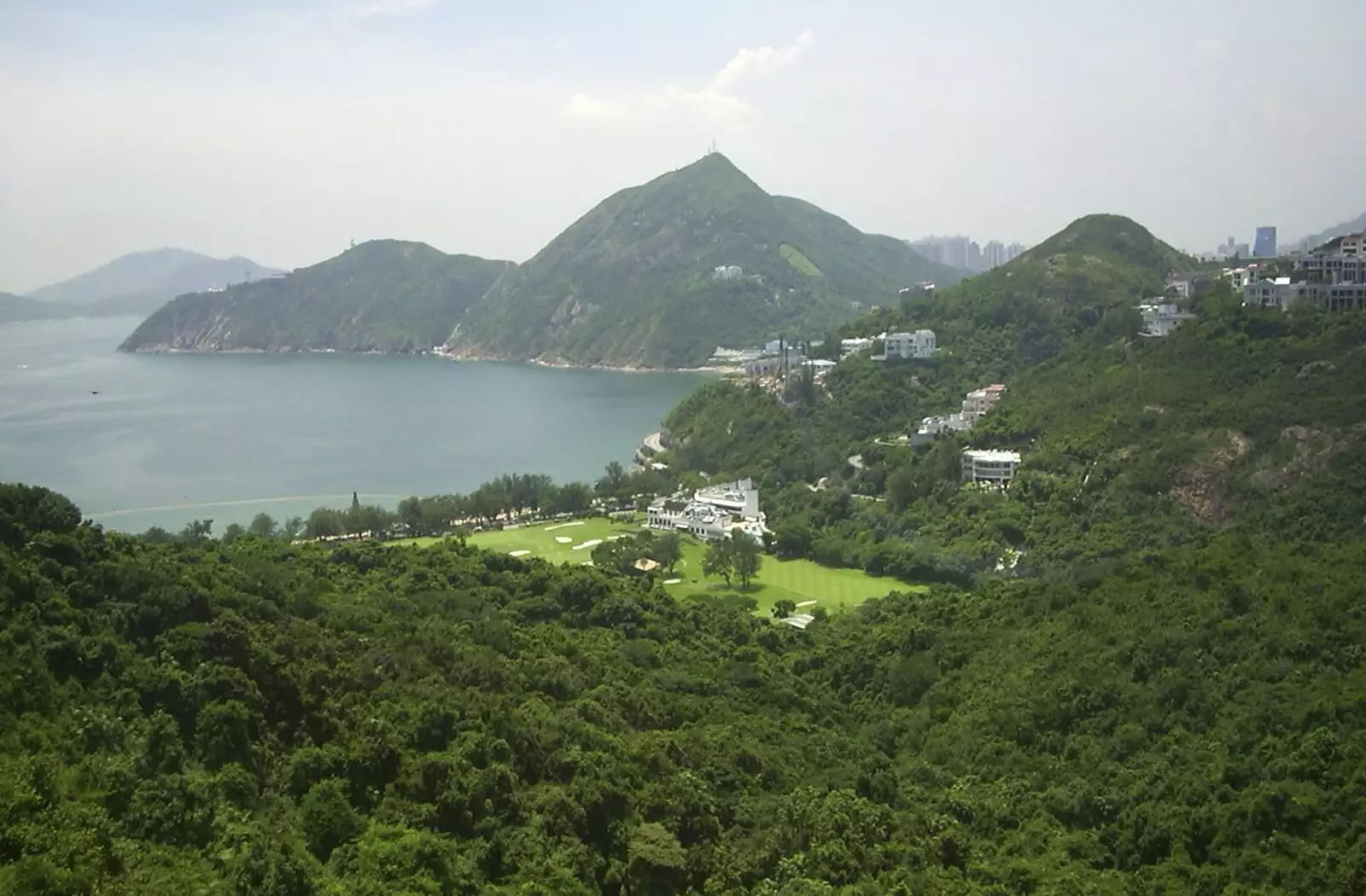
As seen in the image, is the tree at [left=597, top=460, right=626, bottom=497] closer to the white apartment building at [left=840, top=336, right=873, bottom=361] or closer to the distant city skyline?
the white apartment building at [left=840, top=336, right=873, bottom=361]

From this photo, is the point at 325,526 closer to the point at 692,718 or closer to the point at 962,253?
the point at 692,718

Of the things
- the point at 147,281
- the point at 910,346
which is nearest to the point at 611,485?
the point at 910,346

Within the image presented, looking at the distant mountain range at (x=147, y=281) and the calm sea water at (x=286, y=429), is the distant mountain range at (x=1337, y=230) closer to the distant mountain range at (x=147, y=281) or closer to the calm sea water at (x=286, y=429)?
the calm sea water at (x=286, y=429)

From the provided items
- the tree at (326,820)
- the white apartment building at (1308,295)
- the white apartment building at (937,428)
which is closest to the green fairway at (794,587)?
the white apartment building at (937,428)

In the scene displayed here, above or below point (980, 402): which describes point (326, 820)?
below

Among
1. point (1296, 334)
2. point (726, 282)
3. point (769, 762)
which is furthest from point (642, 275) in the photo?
point (769, 762)

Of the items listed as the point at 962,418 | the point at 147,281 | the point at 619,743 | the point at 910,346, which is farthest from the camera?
the point at 147,281

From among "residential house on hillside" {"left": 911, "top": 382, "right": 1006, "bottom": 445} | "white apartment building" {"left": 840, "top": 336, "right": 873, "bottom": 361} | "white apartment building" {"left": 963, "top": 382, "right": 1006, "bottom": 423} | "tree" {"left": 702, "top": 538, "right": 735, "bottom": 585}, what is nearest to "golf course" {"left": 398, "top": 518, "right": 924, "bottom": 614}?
"tree" {"left": 702, "top": 538, "right": 735, "bottom": 585}
